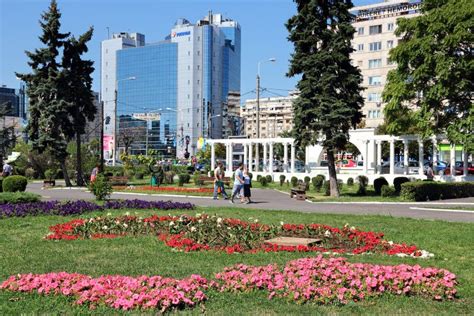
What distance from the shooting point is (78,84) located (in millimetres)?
38406

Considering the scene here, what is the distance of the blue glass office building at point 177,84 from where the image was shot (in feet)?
488

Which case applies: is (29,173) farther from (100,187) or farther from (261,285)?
(261,285)

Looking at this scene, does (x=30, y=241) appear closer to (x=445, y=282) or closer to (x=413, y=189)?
(x=445, y=282)

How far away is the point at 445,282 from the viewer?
720 centimetres

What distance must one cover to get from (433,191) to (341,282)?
20.6 meters

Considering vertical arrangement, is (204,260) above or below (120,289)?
below

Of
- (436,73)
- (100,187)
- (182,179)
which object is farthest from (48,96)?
(436,73)

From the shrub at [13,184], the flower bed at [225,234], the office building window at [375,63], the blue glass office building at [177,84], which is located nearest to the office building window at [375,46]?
the office building window at [375,63]

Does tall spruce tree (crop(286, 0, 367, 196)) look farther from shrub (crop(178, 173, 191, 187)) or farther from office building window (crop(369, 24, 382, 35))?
office building window (crop(369, 24, 382, 35))

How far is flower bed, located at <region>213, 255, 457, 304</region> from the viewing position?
22.7 ft

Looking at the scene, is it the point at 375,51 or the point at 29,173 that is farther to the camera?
the point at 375,51

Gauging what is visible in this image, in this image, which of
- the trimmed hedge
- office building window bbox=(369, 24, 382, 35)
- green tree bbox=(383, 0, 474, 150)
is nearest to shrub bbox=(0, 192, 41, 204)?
the trimmed hedge

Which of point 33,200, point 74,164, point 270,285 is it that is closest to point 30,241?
point 270,285

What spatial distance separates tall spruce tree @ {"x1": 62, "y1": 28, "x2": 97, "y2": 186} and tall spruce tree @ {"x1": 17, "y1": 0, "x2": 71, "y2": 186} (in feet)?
1.47
